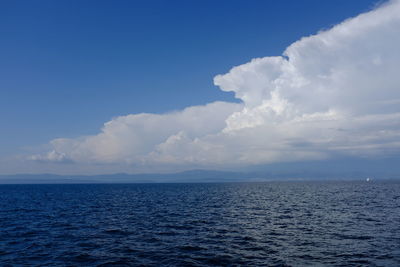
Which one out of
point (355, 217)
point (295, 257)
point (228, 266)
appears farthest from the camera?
point (355, 217)

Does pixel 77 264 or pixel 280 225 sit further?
pixel 280 225

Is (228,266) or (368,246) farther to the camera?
(368,246)

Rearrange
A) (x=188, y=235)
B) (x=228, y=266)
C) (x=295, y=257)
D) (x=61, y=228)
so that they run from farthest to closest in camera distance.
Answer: (x=61, y=228) → (x=188, y=235) → (x=295, y=257) → (x=228, y=266)

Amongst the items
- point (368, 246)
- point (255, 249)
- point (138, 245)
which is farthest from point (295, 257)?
point (138, 245)

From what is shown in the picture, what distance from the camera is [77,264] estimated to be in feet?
92.4

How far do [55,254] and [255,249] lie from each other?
23.1 m

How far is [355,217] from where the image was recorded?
179ft

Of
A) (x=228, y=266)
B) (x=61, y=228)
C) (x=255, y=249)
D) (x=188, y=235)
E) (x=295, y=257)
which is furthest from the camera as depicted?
(x=61, y=228)

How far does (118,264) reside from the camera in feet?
92.1

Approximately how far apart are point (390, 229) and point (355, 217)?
11.7 metres

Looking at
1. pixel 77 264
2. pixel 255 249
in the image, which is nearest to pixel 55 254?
pixel 77 264

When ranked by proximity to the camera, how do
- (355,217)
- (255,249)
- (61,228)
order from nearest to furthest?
(255,249) → (61,228) → (355,217)

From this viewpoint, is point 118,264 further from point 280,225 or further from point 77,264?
point 280,225

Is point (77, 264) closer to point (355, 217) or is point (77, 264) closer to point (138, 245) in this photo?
point (138, 245)
